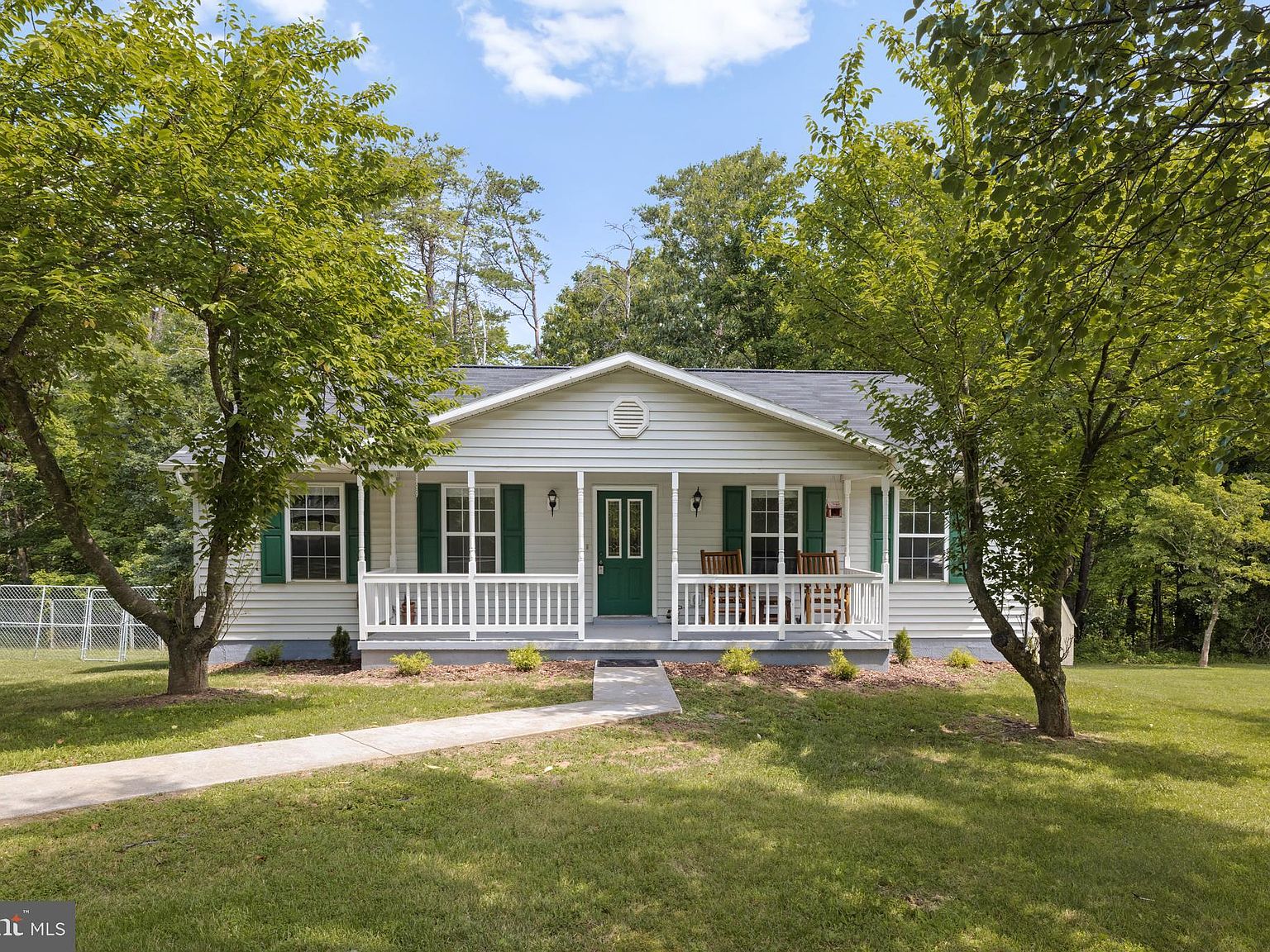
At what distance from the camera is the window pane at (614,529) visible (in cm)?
1193

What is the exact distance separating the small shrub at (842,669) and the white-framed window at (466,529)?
531 cm

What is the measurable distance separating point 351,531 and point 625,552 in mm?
4317

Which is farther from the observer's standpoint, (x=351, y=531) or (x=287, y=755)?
(x=351, y=531)

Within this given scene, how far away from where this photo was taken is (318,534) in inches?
444

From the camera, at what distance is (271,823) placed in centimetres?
458

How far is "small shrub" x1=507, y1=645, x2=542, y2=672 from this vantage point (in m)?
9.68

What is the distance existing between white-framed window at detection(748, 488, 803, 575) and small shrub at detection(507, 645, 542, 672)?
13.2 ft

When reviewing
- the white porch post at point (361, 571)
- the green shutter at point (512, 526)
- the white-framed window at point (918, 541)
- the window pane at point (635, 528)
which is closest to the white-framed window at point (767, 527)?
the white-framed window at point (918, 541)

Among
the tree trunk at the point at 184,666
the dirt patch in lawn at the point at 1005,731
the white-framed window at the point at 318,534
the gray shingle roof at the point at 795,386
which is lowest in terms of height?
the dirt patch in lawn at the point at 1005,731

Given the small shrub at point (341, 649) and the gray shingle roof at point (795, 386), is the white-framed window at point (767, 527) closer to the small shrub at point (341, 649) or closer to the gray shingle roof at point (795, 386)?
the gray shingle roof at point (795, 386)

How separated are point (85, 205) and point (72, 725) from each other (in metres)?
4.82

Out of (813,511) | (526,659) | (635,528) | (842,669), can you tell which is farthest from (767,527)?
(526,659)

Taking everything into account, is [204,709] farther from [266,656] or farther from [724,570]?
[724,570]

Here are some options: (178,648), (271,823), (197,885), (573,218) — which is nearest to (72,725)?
(178,648)
